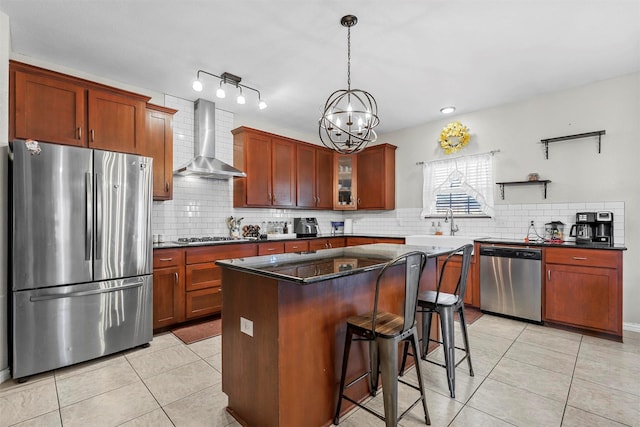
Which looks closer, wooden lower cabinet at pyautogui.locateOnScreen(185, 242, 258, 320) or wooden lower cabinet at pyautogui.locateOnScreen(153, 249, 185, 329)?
wooden lower cabinet at pyautogui.locateOnScreen(153, 249, 185, 329)

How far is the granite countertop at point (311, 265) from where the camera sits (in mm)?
1604

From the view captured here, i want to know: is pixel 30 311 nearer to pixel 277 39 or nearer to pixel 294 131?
pixel 277 39

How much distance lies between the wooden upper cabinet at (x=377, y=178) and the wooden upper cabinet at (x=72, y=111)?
11.7 feet

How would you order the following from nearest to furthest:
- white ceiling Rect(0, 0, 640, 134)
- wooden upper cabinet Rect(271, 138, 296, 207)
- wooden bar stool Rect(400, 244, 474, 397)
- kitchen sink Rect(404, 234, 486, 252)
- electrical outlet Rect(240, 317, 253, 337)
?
electrical outlet Rect(240, 317, 253, 337) < wooden bar stool Rect(400, 244, 474, 397) < white ceiling Rect(0, 0, 640, 134) < kitchen sink Rect(404, 234, 486, 252) < wooden upper cabinet Rect(271, 138, 296, 207)

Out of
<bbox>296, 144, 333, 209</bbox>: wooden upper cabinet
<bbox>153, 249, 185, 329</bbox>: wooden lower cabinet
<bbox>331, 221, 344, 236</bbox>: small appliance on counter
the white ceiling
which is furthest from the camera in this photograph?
<bbox>331, 221, 344, 236</bbox>: small appliance on counter

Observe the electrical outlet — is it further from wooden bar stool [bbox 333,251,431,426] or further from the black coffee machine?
the black coffee machine

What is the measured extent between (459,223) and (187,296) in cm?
391

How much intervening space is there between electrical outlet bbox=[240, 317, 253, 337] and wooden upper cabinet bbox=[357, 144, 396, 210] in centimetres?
395

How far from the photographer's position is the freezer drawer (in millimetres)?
2428

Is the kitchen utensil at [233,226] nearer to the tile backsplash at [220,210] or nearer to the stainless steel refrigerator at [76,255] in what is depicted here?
the tile backsplash at [220,210]

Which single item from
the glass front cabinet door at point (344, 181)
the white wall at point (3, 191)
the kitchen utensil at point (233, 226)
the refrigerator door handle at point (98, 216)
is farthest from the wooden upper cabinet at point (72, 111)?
the glass front cabinet door at point (344, 181)

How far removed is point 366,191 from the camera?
5691mm

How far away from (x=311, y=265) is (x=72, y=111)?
9.13ft

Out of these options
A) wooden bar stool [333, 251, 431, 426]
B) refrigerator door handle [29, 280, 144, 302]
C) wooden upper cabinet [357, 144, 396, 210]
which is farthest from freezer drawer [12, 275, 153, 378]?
wooden upper cabinet [357, 144, 396, 210]
